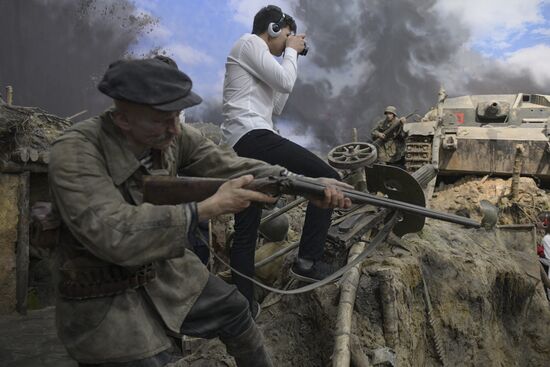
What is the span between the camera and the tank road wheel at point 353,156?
3.64m

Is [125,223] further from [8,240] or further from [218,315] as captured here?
[8,240]

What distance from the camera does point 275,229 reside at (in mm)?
4562

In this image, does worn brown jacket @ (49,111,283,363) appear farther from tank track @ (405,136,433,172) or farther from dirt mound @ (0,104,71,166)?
tank track @ (405,136,433,172)

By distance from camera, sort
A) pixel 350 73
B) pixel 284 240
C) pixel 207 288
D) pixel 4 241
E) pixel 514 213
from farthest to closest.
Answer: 1. pixel 350 73
2. pixel 514 213
3. pixel 4 241
4. pixel 284 240
5. pixel 207 288

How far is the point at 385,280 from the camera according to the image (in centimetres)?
341

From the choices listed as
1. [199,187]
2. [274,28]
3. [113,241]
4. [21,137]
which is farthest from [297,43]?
[21,137]

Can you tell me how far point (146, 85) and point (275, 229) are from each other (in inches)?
112

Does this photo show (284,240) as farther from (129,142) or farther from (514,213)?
(514,213)

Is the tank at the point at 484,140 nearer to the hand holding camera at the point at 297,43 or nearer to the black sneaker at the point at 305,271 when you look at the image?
the black sneaker at the point at 305,271

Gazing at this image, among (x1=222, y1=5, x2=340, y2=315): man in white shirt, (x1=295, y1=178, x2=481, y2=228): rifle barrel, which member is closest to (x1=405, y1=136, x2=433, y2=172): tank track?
(x1=222, y1=5, x2=340, y2=315): man in white shirt

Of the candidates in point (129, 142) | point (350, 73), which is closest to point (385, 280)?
point (129, 142)

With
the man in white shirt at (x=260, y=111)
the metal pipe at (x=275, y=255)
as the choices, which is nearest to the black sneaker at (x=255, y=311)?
the man in white shirt at (x=260, y=111)

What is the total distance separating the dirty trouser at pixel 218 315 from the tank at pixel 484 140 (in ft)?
27.4

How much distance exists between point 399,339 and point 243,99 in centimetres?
192
